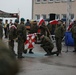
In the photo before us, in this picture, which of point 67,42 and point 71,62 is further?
point 67,42

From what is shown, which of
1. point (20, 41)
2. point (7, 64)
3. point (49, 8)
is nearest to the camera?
point (7, 64)

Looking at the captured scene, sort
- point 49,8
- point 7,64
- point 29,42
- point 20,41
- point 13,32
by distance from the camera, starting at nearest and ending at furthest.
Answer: point 7,64 < point 20,41 < point 13,32 < point 29,42 < point 49,8

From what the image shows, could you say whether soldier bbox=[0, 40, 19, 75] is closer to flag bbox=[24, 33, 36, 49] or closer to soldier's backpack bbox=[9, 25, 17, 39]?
soldier's backpack bbox=[9, 25, 17, 39]

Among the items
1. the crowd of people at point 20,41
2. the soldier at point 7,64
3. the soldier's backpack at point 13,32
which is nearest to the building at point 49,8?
the crowd of people at point 20,41

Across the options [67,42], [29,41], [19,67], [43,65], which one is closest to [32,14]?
[67,42]

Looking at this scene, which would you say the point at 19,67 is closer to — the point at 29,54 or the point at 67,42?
the point at 29,54

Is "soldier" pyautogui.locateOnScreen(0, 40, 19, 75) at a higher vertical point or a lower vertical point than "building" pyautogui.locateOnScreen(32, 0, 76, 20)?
higher

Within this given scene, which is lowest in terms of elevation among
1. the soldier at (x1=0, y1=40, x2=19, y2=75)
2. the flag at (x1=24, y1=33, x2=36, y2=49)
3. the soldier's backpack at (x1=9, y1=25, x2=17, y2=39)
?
the flag at (x1=24, y1=33, x2=36, y2=49)

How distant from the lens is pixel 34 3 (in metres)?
54.3

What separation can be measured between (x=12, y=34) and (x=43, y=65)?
3085 mm

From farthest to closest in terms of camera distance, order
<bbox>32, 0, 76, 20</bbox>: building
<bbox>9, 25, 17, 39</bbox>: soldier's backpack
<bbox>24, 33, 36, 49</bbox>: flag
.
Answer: <bbox>32, 0, 76, 20</bbox>: building, <bbox>24, 33, 36, 49</bbox>: flag, <bbox>9, 25, 17, 39</bbox>: soldier's backpack

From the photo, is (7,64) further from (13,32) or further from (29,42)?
(29,42)

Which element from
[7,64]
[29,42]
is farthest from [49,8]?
[7,64]

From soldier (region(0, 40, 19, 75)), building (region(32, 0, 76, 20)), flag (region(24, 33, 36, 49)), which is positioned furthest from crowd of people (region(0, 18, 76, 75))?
building (region(32, 0, 76, 20))
